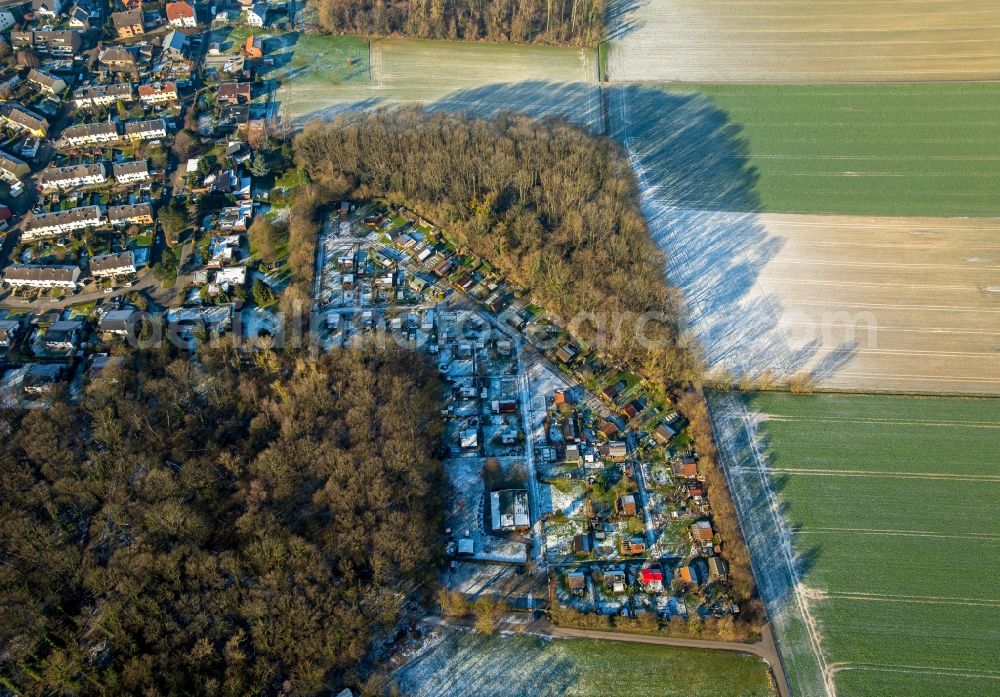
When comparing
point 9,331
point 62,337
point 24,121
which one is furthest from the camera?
point 24,121

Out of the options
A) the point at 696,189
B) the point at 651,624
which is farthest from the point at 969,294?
the point at 651,624

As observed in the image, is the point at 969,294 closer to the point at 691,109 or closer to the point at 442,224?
the point at 691,109

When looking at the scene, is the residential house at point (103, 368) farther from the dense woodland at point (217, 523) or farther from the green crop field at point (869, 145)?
the green crop field at point (869, 145)

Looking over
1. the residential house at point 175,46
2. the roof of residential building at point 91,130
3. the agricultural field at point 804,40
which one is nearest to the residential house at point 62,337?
the roof of residential building at point 91,130

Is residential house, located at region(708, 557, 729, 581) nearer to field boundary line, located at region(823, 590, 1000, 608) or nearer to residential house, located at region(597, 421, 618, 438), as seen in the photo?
field boundary line, located at region(823, 590, 1000, 608)

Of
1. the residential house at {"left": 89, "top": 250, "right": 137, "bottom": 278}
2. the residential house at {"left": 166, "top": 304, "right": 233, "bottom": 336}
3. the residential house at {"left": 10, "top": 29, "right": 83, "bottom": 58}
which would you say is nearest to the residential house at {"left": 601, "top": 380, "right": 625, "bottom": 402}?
the residential house at {"left": 166, "top": 304, "right": 233, "bottom": 336}

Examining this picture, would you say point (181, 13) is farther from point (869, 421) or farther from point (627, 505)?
point (869, 421)

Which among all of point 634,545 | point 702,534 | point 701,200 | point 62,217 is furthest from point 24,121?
point 702,534
